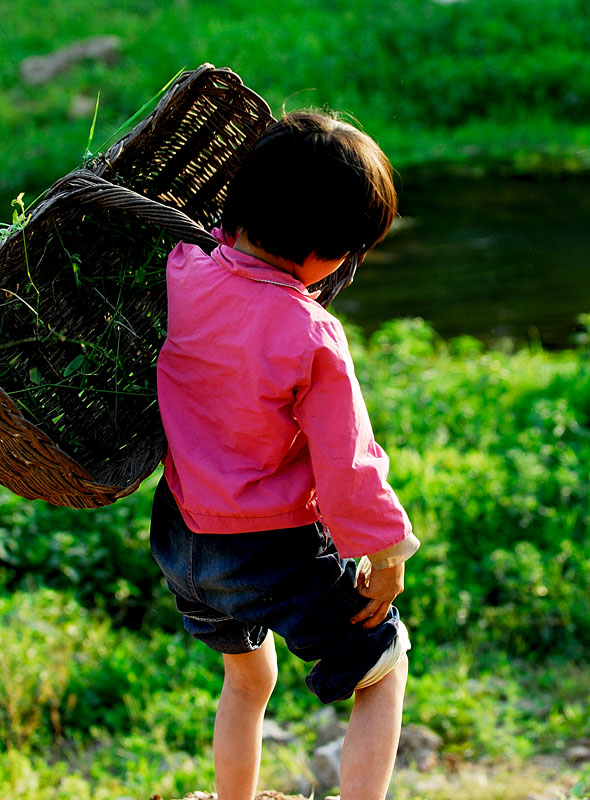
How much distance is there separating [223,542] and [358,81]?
11644 mm

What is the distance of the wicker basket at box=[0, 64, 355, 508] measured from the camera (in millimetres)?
1784

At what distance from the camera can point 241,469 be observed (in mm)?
1736

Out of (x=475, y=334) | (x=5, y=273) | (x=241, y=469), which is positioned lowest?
(x=475, y=334)

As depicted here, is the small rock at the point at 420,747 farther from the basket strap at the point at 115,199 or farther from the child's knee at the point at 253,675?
the basket strap at the point at 115,199

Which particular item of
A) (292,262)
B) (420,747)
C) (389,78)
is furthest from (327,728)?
(389,78)

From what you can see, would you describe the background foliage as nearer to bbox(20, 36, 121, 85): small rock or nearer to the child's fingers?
the child's fingers

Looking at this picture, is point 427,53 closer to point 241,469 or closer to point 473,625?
point 473,625

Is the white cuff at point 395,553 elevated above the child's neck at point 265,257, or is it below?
below

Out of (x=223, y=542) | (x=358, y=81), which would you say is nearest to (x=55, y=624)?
(x=223, y=542)

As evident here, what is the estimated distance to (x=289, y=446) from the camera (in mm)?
1742

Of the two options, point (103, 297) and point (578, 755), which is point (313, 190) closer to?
point (103, 297)

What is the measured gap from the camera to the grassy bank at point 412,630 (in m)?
2.91

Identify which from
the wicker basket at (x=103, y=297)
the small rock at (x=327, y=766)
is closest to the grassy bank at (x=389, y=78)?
the small rock at (x=327, y=766)

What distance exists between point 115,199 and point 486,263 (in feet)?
21.8
